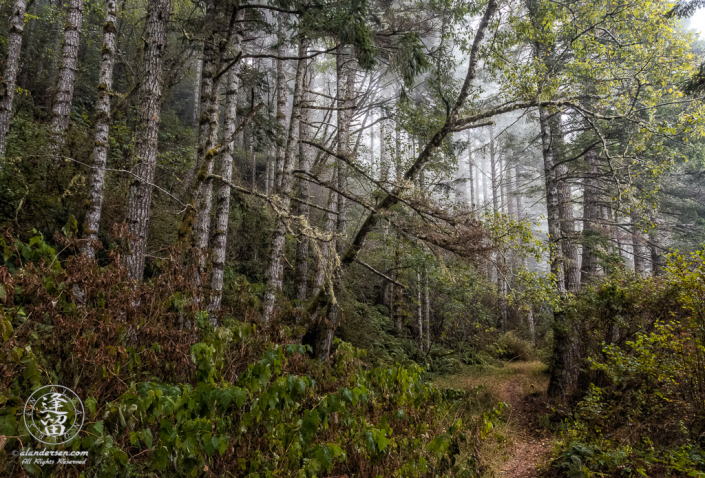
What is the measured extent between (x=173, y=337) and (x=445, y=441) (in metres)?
2.66

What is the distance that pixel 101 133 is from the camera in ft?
19.2

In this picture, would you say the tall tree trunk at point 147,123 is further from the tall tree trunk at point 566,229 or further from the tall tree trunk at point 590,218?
the tall tree trunk at point 590,218

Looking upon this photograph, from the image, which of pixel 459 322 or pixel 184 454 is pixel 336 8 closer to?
pixel 184 454

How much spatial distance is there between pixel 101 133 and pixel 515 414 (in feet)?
33.1

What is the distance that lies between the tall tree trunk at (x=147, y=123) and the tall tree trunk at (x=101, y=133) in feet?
3.94

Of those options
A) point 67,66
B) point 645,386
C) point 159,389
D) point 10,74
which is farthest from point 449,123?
point 67,66

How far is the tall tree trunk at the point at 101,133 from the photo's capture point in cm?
557

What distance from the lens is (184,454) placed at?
229cm

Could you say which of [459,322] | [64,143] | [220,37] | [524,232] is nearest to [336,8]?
[220,37]

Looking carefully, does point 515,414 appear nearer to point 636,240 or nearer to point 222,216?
point 222,216

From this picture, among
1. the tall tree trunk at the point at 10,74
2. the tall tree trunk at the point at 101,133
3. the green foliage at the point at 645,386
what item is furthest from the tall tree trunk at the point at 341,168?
the tall tree trunk at the point at 10,74

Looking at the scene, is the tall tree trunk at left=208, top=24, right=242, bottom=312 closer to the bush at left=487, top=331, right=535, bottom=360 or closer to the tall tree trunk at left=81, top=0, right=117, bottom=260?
the tall tree trunk at left=81, top=0, right=117, bottom=260

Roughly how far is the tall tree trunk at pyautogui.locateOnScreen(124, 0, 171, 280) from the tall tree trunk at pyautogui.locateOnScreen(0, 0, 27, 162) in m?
3.43

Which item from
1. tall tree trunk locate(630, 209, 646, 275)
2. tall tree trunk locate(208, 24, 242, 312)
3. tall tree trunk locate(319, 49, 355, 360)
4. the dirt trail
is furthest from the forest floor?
tall tree trunk locate(208, 24, 242, 312)
